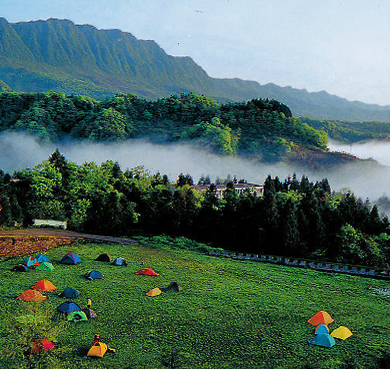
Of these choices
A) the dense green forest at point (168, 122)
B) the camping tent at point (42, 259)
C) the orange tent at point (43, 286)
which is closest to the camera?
the orange tent at point (43, 286)

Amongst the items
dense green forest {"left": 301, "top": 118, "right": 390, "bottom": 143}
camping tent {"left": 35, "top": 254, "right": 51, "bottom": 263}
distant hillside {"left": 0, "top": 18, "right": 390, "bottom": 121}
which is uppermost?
distant hillside {"left": 0, "top": 18, "right": 390, "bottom": 121}

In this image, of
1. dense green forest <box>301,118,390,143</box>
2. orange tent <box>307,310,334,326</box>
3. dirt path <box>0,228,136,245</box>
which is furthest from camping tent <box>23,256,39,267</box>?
dense green forest <box>301,118,390,143</box>

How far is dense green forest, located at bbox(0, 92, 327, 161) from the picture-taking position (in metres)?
86.1

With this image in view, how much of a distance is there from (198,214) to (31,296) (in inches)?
760

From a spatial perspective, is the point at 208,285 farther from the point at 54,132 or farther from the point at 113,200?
the point at 54,132

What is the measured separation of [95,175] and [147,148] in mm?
46268

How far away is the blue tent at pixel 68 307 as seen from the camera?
59.5ft

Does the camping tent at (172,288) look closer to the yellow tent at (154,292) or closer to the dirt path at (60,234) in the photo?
the yellow tent at (154,292)

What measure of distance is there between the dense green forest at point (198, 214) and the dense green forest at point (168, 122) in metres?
45.2

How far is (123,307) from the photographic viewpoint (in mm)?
19766

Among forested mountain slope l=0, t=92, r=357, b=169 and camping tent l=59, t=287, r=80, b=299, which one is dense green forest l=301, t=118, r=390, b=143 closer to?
forested mountain slope l=0, t=92, r=357, b=169

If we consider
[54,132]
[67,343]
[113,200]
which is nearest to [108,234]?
[113,200]

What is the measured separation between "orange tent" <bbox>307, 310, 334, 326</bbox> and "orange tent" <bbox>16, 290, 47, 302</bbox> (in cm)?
1190

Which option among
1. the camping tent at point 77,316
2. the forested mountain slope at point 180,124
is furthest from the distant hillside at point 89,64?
the camping tent at point 77,316
